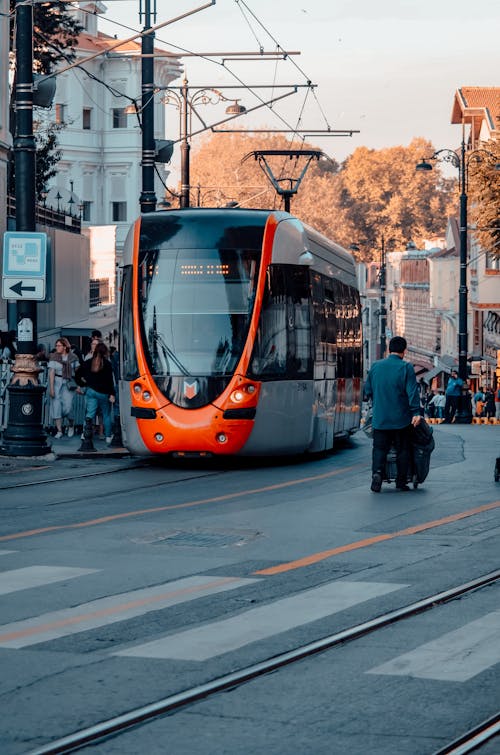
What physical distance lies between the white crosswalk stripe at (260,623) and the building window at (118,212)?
67648 millimetres

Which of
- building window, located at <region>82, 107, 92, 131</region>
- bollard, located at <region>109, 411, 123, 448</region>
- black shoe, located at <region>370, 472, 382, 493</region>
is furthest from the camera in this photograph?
building window, located at <region>82, 107, 92, 131</region>

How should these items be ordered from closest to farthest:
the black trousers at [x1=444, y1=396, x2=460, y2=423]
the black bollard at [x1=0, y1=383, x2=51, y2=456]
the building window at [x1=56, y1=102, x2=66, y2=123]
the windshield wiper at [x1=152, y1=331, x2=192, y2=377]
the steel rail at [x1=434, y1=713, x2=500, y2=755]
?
the steel rail at [x1=434, y1=713, x2=500, y2=755] < the windshield wiper at [x1=152, y1=331, x2=192, y2=377] < the black bollard at [x1=0, y1=383, x2=51, y2=456] < the black trousers at [x1=444, y1=396, x2=460, y2=423] < the building window at [x1=56, y1=102, x2=66, y2=123]

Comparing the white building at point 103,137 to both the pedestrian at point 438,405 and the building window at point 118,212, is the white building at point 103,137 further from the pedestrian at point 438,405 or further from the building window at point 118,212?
the pedestrian at point 438,405

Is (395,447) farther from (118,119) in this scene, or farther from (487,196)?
(118,119)

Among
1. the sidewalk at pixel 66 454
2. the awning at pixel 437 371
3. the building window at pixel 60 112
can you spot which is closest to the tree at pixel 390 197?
the awning at pixel 437 371

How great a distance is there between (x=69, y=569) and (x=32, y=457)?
10231 millimetres

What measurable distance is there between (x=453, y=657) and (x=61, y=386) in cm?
1843

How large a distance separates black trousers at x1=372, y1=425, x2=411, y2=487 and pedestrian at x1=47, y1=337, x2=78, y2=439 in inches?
364

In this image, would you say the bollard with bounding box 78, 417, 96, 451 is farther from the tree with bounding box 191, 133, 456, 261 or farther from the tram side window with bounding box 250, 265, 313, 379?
the tree with bounding box 191, 133, 456, 261

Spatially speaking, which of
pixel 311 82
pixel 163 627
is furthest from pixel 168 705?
pixel 311 82

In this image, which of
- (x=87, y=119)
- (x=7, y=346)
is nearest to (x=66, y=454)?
(x=7, y=346)

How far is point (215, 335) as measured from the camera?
20.4 m

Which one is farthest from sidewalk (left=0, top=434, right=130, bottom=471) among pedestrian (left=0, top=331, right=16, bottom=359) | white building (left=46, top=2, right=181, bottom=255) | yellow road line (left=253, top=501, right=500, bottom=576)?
white building (left=46, top=2, right=181, bottom=255)

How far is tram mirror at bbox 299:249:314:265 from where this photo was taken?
21.6 metres
